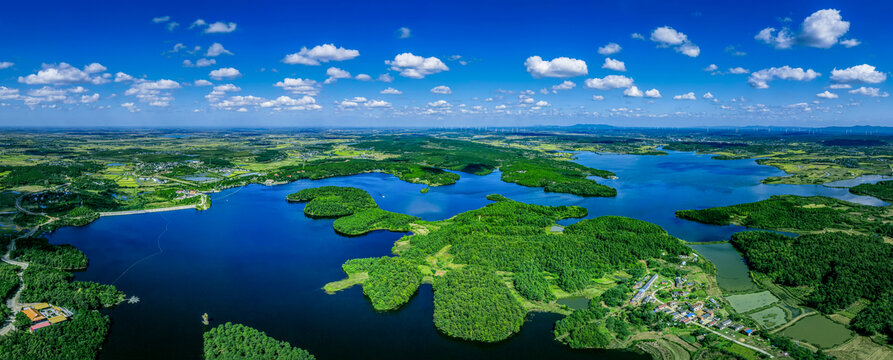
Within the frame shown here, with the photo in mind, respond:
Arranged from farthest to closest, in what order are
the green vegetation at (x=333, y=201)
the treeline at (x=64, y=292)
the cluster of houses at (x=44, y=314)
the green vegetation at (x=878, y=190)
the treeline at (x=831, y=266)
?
the green vegetation at (x=878, y=190)
the green vegetation at (x=333, y=201)
the treeline at (x=831, y=266)
the treeline at (x=64, y=292)
the cluster of houses at (x=44, y=314)

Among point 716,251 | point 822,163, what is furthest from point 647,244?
point 822,163

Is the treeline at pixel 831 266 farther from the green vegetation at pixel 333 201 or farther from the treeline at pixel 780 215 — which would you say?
the green vegetation at pixel 333 201

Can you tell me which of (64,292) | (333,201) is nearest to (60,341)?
(64,292)

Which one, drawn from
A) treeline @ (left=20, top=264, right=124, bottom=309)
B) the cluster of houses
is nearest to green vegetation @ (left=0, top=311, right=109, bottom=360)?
the cluster of houses

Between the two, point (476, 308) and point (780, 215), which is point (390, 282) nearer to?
point (476, 308)

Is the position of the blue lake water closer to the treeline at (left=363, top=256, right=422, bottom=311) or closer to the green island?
the treeline at (left=363, top=256, right=422, bottom=311)

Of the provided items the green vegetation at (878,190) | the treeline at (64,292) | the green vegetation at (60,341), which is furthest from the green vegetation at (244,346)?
the green vegetation at (878,190)
